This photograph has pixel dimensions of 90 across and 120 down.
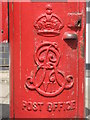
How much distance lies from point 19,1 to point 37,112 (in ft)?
A: 2.52

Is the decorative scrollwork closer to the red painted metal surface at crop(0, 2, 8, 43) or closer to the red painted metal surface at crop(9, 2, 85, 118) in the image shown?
the red painted metal surface at crop(9, 2, 85, 118)

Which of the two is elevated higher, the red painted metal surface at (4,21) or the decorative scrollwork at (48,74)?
the red painted metal surface at (4,21)

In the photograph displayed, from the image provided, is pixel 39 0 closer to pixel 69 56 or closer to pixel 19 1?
pixel 19 1

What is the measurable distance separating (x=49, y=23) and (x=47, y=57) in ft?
0.74

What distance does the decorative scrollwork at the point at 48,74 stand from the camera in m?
1.84

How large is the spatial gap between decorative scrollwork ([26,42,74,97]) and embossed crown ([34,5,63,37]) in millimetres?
82

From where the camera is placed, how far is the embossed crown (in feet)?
5.94

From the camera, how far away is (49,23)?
181cm

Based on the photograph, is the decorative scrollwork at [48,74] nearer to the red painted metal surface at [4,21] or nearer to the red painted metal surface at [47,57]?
the red painted metal surface at [47,57]

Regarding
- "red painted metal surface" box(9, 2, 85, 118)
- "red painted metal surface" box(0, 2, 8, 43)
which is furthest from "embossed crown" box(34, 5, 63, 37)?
"red painted metal surface" box(0, 2, 8, 43)

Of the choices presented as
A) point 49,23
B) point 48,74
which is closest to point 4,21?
point 49,23

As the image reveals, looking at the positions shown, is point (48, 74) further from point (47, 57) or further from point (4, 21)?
point (4, 21)

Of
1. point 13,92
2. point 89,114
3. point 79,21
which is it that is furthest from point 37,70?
point 89,114

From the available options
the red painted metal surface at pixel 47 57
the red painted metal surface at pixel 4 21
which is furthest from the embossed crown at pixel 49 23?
the red painted metal surface at pixel 4 21
